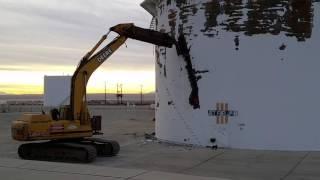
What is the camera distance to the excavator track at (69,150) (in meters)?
16.0

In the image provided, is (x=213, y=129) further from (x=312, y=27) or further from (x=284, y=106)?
(x=312, y=27)

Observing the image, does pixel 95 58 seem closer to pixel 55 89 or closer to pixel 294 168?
pixel 294 168

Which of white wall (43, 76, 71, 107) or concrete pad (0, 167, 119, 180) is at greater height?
white wall (43, 76, 71, 107)

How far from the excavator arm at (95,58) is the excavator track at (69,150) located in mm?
827

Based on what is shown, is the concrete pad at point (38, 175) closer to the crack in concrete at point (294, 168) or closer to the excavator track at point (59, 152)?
the excavator track at point (59, 152)

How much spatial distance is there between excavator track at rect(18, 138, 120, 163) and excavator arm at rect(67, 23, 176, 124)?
83 centimetres

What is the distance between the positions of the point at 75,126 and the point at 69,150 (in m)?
0.96

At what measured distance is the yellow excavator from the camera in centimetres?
1622

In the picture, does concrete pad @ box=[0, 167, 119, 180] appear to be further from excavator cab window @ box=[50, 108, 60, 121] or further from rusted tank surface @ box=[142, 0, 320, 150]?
rusted tank surface @ box=[142, 0, 320, 150]

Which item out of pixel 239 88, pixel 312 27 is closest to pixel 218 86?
pixel 239 88

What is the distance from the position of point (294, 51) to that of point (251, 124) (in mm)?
2666

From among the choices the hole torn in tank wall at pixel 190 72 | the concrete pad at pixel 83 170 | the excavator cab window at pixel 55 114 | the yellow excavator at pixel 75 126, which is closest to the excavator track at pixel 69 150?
the yellow excavator at pixel 75 126

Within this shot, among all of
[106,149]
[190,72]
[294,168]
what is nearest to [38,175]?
[106,149]

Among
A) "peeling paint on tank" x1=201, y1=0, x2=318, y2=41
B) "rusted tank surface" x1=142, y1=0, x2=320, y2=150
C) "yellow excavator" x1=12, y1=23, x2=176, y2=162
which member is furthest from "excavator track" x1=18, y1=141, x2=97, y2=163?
"peeling paint on tank" x1=201, y1=0, x2=318, y2=41
